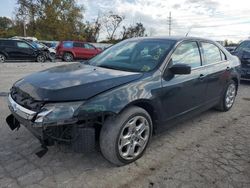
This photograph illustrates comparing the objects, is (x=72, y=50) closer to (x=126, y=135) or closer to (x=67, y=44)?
(x=67, y=44)

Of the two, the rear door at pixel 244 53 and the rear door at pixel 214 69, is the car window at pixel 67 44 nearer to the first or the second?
the rear door at pixel 244 53

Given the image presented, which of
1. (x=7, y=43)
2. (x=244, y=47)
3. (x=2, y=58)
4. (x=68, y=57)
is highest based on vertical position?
(x=7, y=43)

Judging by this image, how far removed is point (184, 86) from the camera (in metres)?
3.99

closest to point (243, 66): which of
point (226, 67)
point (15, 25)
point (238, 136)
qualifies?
point (226, 67)

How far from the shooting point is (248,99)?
6926 millimetres

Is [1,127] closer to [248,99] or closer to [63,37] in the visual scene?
[248,99]

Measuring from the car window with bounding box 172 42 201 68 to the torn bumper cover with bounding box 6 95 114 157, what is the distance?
161 centimetres

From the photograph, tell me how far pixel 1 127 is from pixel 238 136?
3830mm

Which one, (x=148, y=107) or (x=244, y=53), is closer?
(x=148, y=107)

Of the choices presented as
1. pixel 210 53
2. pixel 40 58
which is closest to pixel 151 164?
pixel 210 53

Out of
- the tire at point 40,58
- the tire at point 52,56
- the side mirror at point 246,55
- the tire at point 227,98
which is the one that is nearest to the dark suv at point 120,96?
the tire at point 227,98

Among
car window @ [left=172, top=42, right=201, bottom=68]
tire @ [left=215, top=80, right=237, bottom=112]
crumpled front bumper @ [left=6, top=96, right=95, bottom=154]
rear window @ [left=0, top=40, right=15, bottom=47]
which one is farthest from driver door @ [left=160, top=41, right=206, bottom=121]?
rear window @ [left=0, top=40, right=15, bottom=47]

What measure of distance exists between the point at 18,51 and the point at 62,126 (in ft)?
51.5

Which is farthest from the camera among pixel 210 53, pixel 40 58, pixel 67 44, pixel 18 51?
pixel 67 44
